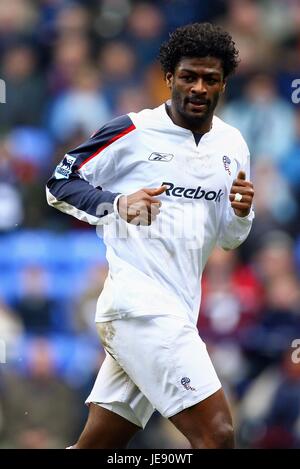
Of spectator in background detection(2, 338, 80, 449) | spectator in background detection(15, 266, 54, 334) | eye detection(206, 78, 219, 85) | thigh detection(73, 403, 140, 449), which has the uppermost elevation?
eye detection(206, 78, 219, 85)

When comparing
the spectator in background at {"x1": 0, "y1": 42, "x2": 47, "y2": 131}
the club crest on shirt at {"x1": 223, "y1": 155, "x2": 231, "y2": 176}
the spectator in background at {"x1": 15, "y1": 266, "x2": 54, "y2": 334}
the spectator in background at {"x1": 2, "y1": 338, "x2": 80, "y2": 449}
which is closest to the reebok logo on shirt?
the club crest on shirt at {"x1": 223, "y1": 155, "x2": 231, "y2": 176}

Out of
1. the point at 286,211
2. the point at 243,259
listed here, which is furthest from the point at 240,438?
the point at 286,211

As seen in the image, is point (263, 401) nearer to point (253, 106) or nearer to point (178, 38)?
point (253, 106)

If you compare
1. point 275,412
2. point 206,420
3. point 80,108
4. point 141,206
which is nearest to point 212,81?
point 141,206

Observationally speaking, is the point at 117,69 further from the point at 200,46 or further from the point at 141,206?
the point at 141,206

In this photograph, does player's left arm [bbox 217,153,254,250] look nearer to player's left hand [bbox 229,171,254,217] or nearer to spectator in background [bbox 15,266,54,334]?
player's left hand [bbox 229,171,254,217]

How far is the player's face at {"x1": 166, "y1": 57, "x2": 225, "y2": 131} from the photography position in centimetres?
584

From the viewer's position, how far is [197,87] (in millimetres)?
5809

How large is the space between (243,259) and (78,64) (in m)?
2.98

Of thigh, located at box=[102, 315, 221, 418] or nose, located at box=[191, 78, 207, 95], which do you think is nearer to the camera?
thigh, located at box=[102, 315, 221, 418]

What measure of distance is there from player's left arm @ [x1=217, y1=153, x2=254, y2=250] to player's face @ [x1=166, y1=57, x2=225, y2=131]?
0.37 meters

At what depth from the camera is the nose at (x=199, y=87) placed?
581 cm

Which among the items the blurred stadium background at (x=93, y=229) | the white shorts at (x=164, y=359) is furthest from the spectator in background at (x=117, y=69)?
the white shorts at (x=164, y=359)
